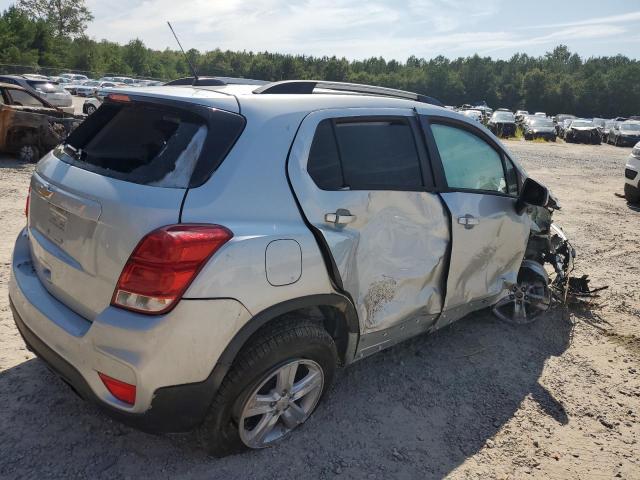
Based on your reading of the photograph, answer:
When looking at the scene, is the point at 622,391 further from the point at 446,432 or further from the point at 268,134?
the point at 268,134

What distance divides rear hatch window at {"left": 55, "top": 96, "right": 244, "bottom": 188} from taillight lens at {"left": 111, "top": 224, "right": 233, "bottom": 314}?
235 mm

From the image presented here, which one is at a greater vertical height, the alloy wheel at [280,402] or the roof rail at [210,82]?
the roof rail at [210,82]

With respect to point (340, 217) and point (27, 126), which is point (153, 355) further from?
point (27, 126)

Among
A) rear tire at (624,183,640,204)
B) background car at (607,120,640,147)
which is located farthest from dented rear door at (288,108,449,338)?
background car at (607,120,640,147)

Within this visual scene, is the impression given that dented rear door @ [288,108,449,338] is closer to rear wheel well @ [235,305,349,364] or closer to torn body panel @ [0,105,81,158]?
rear wheel well @ [235,305,349,364]

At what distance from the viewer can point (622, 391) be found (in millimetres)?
3391

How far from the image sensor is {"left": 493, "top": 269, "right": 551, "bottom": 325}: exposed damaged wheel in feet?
13.7

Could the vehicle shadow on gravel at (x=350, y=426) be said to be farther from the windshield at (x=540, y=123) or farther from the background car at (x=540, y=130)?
the windshield at (x=540, y=123)

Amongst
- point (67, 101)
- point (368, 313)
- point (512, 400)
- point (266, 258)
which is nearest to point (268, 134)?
point (266, 258)

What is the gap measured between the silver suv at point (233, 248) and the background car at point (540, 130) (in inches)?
1198

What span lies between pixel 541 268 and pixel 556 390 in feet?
4.19

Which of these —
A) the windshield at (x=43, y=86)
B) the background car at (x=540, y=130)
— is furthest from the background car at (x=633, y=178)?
the background car at (x=540, y=130)

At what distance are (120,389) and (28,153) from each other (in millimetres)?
9712

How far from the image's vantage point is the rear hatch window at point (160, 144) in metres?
2.10
